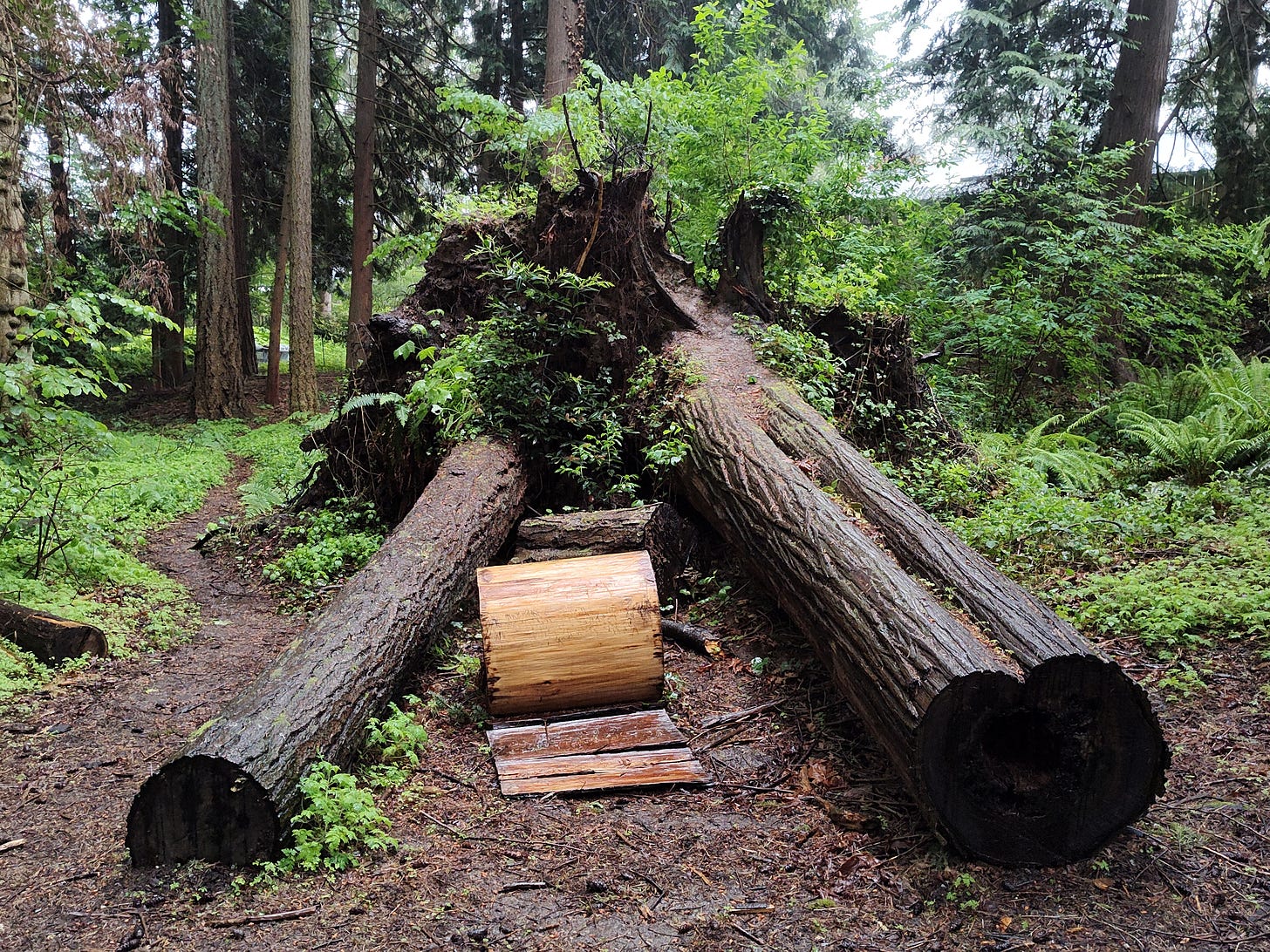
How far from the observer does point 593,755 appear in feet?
13.2

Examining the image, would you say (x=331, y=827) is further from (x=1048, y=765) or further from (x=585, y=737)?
(x=1048, y=765)

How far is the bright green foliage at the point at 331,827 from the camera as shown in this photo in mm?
3023

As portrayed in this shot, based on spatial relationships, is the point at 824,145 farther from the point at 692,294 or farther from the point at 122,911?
the point at 122,911

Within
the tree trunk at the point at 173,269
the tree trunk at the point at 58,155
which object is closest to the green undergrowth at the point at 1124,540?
the tree trunk at the point at 58,155

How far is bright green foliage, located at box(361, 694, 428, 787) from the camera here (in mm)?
3754

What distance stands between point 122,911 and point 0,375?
155 inches

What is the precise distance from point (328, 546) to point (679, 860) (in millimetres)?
4700

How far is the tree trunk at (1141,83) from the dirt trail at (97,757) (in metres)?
13.3

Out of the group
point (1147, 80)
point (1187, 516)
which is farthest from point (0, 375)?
point (1147, 80)

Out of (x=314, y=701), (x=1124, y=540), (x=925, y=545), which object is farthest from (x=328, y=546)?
(x=1124, y=540)

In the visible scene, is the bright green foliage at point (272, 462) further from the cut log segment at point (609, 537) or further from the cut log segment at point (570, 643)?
the cut log segment at point (570, 643)

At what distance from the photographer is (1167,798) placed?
3330 mm

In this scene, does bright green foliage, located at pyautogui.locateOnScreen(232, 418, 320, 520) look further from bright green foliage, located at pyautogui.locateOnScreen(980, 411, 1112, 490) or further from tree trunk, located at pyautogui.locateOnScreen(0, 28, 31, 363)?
bright green foliage, located at pyautogui.locateOnScreen(980, 411, 1112, 490)

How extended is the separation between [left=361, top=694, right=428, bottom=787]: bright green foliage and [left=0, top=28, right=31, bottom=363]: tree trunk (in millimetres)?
4487
